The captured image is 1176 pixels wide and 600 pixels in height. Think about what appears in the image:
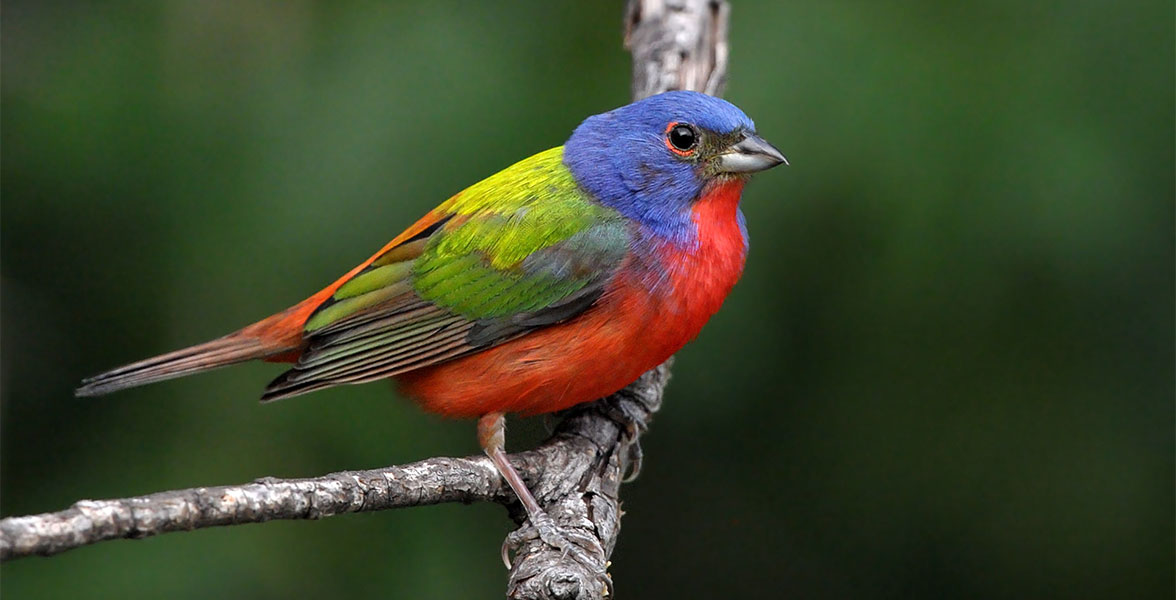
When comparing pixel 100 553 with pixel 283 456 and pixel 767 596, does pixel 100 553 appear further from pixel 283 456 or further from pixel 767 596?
pixel 767 596

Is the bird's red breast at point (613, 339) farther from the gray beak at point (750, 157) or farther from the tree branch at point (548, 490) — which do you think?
the tree branch at point (548, 490)

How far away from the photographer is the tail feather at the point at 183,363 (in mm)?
3207

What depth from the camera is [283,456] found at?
12.4ft

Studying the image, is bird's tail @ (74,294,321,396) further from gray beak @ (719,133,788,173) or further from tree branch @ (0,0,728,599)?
gray beak @ (719,133,788,173)

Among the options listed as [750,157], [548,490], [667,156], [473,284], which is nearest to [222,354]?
[473,284]

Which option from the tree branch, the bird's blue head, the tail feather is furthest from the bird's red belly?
the tail feather

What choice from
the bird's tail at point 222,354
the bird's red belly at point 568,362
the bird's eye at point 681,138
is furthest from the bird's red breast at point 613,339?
the bird's tail at point 222,354

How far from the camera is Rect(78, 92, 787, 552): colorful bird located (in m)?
3.21

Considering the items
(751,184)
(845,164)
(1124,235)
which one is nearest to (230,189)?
(751,184)

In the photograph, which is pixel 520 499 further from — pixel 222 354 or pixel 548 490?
pixel 222 354

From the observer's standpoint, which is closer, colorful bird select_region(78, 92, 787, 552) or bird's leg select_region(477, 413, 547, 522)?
bird's leg select_region(477, 413, 547, 522)

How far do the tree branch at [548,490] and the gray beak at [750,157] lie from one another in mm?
809

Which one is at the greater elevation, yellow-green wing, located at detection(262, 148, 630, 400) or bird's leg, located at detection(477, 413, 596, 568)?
yellow-green wing, located at detection(262, 148, 630, 400)

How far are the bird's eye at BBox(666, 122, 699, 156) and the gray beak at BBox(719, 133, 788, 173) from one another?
0.09 metres
